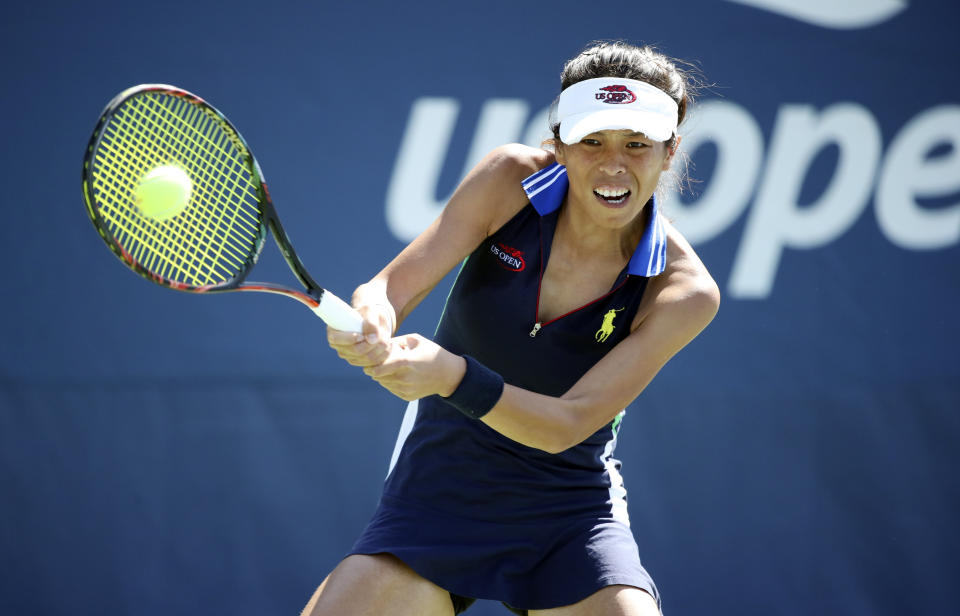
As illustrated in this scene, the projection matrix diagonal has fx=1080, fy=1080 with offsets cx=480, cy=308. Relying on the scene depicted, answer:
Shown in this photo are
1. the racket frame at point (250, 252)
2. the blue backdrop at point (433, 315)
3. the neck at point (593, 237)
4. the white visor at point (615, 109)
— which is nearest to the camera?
the racket frame at point (250, 252)

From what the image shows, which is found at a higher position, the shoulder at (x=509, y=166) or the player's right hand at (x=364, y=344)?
the shoulder at (x=509, y=166)

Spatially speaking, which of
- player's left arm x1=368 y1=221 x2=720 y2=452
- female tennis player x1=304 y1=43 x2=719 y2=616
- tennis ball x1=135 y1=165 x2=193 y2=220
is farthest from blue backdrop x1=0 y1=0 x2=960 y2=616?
tennis ball x1=135 y1=165 x2=193 y2=220

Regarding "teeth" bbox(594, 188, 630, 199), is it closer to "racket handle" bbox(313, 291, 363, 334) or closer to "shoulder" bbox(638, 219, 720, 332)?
"shoulder" bbox(638, 219, 720, 332)

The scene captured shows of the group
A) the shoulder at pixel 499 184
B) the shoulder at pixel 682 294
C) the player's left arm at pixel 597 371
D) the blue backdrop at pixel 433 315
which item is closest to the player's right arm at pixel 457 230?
the shoulder at pixel 499 184

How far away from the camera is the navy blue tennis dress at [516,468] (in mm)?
2250

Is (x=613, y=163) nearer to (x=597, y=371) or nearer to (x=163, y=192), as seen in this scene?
(x=597, y=371)

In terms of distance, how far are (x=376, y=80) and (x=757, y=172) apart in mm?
1402

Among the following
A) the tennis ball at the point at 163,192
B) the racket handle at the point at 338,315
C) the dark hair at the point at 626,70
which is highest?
the dark hair at the point at 626,70

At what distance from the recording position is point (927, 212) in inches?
152

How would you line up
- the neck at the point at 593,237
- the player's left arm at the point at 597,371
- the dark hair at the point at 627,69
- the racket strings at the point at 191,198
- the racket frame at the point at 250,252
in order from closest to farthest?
the racket frame at the point at 250,252, the player's left arm at the point at 597,371, the racket strings at the point at 191,198, the dark hair at the point at 627,69, the neck at the point at 593,237

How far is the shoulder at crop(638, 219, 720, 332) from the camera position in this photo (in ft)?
7.25

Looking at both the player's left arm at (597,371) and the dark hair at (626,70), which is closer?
→ the player's left arm at (597,371)

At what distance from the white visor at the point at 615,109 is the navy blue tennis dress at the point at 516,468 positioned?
177 mm

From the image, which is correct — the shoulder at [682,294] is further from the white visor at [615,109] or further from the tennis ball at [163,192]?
the tennis ball at [163,192]
